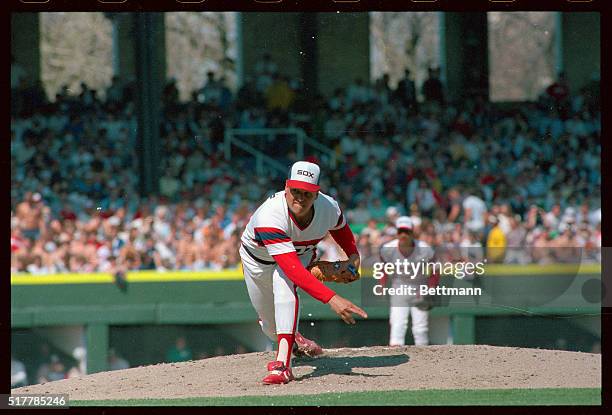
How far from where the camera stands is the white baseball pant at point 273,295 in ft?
20.3

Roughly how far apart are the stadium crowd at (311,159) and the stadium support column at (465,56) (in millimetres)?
190

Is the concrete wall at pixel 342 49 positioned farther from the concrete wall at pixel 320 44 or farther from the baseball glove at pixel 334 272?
the baseball glove at pixel 334 272

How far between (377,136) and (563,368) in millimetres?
4728

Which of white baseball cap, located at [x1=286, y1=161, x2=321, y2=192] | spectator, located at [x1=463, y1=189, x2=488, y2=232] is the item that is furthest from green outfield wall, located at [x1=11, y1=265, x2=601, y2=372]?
white baseball cap, located at [x1=286, y1=161, x2=321, y2=192]

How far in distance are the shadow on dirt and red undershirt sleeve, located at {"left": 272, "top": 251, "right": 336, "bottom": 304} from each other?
2.76 ft

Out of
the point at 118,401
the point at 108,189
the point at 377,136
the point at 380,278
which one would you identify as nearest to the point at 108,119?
the point at 108,189

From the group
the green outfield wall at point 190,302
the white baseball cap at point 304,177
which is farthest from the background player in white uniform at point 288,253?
the green outfield wall at point 190,302

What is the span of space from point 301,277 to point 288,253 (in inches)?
7.0

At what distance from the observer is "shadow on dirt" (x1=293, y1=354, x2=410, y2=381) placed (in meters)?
6.67

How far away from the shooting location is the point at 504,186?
1158 centimetres

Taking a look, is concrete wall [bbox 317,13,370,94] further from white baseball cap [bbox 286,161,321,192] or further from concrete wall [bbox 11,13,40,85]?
white baseball cap [bbox 286,161,321,192]

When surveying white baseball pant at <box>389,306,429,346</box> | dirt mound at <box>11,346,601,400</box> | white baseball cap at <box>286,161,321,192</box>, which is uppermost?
white baseball cap at <box>286,161,321,192</box>

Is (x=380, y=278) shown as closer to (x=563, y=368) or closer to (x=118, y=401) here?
(x=563, y=368)

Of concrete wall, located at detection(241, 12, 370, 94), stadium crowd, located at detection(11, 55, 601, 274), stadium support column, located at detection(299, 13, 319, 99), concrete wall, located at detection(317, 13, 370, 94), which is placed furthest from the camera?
stadium crowd, located at detection(11, 55, 601, 274)
